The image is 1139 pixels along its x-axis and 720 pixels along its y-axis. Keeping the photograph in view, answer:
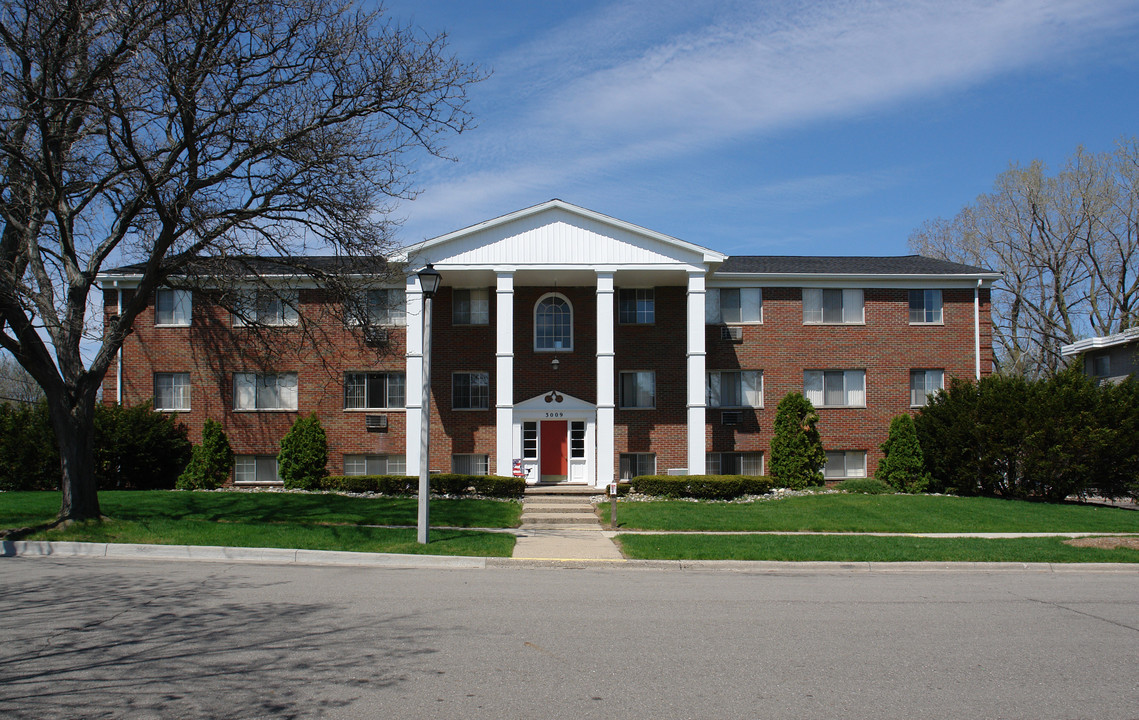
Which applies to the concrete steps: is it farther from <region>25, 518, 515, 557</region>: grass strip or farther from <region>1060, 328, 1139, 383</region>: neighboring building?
<region>1060, 328, 1139, 383</region>: neighboring building

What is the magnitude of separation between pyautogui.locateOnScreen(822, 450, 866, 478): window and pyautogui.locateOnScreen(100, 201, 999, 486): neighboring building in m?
0.05

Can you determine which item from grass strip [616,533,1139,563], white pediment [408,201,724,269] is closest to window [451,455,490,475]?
white pediment [408,201,724,269]

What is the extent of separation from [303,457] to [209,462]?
2.92m

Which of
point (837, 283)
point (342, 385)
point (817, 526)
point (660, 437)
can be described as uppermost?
point (837, 283)

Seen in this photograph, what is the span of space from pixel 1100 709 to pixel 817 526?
39.3 ft

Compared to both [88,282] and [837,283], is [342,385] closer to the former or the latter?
[88,282]

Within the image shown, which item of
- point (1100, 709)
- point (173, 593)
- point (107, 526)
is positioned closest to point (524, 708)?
point (1100, 709)

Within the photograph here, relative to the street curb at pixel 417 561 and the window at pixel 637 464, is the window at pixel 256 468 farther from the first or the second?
the street curb at pixel 417 561

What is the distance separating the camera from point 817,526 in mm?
17797

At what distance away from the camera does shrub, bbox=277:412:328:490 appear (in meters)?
24.7

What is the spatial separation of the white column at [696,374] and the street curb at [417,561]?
10676 mm

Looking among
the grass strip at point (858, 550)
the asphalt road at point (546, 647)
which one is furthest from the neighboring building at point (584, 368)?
the asphalt road at point (546, 647)

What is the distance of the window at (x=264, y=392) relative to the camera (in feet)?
86.6

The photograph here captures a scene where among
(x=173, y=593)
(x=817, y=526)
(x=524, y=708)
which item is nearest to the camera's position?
(x=524, y=708)
